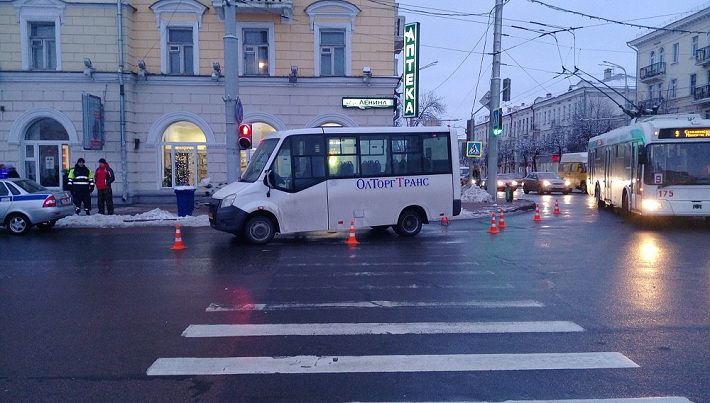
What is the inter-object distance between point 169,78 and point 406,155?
1334cm

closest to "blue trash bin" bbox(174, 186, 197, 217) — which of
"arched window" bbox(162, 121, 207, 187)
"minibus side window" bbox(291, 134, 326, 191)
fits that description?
"arched window" bbox(162, 121, 207, 187)

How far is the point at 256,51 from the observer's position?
23.5 m

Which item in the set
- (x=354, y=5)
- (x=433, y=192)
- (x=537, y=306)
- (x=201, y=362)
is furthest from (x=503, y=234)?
(x=354, y=5)

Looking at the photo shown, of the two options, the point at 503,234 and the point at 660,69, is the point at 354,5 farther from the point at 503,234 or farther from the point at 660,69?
the point at 660,69

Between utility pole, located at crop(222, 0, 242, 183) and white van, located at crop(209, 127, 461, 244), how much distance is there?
4.01m

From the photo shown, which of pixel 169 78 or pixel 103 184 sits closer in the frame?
pixel 103 184

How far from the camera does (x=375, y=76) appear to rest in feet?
76.7

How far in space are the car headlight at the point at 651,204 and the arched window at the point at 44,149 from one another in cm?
2130

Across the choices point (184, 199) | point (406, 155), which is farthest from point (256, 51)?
point (406, 155)

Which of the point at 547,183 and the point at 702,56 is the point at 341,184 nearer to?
the point at 547,183

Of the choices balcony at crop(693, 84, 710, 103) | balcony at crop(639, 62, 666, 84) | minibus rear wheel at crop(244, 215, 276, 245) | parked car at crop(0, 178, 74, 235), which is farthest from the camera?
balcony at crop(639, 62, 666, 84)

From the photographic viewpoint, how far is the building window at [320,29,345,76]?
23547mm

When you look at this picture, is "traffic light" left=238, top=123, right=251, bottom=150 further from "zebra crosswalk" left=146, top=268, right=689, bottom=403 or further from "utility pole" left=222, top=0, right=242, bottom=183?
"zebra crosswalk" left=146, top=268, right=689, bottom=403

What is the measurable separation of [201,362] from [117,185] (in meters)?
20.1
